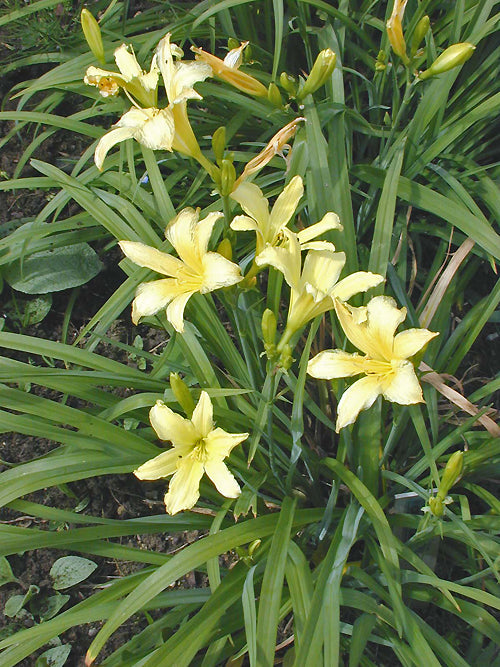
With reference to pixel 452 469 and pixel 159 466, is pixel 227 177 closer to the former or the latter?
pixel 159 466

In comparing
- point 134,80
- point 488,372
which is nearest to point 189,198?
point 134,80

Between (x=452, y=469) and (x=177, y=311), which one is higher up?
(x=177, y=311)

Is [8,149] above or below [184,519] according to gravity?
above

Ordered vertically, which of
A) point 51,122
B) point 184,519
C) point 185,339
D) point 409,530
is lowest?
point 409,530

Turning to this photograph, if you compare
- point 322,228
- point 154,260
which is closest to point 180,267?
point 154,260

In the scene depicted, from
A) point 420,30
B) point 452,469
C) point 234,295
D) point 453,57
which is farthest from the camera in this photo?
point 420,30

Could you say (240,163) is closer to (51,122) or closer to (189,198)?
(189,198)
